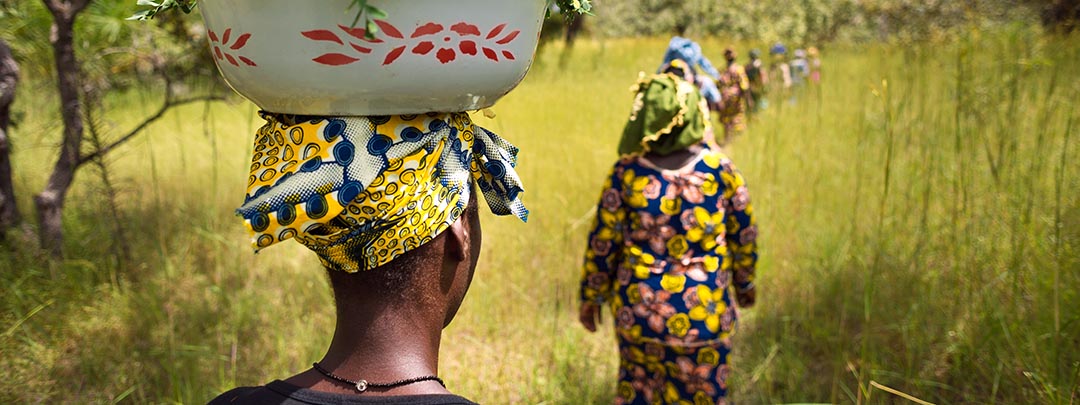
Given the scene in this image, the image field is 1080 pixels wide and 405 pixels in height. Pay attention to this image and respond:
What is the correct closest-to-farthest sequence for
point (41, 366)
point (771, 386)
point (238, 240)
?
point (41, 366)
point (771, 386)
point (238, 240)

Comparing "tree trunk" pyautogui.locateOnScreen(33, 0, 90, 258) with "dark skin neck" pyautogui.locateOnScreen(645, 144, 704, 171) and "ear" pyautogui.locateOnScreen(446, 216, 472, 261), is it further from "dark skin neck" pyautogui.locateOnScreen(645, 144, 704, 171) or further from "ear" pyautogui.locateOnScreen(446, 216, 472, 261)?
"ear" pyautogui.locateOnScreen(446, 216, 472, 261)

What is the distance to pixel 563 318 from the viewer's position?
3861 millimetres

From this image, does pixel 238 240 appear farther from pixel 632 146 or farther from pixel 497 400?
pixel 632 146

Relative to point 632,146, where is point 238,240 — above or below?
below

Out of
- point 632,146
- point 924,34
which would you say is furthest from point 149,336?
point 924,34

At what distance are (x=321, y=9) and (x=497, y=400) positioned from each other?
227 cm

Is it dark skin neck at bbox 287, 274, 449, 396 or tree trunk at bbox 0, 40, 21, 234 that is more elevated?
tree trunk at bbox 0, 40, 21, 234

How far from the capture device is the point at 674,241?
8.73 feet

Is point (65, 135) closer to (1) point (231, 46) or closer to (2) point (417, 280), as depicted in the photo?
(1) point (231, 46)

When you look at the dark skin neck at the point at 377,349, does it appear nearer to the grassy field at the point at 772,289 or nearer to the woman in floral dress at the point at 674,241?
the grassy field at the point at 772,289

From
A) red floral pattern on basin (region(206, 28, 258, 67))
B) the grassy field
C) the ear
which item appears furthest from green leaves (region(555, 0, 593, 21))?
the grassy field

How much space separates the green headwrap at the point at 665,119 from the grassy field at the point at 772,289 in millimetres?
571

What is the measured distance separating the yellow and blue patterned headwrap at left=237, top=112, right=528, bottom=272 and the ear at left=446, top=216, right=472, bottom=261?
0.03 metres

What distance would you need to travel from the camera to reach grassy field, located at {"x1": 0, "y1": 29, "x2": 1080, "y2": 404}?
2771 mm
